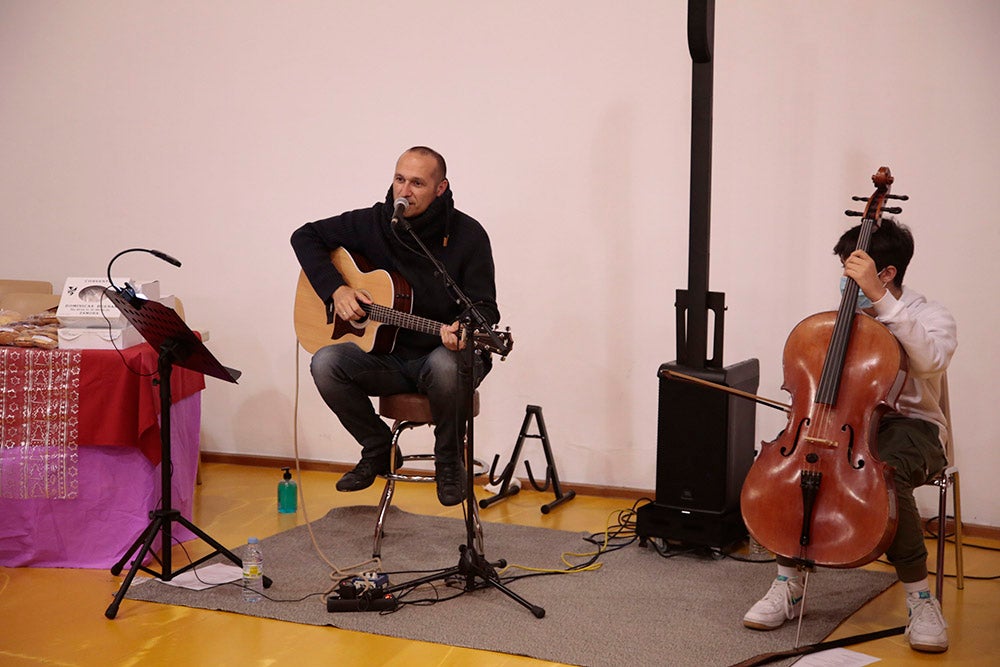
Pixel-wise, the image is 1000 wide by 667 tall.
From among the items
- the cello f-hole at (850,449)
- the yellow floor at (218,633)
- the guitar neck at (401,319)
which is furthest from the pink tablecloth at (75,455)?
the cello f-hole at (850,449)

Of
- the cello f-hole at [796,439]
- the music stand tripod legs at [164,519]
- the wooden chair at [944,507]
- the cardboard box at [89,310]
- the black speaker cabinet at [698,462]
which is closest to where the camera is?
the cello f-hole at [796,439]

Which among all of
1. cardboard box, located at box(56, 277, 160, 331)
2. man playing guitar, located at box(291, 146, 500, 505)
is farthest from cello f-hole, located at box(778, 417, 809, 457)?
cardboard box, located at box(56, 277, 160, 331)

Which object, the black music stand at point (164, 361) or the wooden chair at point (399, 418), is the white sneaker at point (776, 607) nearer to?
the wooden chair at point (399, 418)

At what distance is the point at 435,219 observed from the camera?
3609 mm

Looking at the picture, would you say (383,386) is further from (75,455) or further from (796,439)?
(796,439)

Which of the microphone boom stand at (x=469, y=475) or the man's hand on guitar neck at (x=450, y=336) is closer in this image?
the microphone boom stand at (x=469, y=475)

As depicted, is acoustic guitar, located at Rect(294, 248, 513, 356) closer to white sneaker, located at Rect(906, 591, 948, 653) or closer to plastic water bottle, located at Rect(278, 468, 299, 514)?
plastic water bottle, located at Rect(278, 468, 299, 514)

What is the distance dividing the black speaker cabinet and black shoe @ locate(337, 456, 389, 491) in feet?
3.11

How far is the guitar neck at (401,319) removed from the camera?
3.34 m

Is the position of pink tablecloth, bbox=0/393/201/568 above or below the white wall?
below

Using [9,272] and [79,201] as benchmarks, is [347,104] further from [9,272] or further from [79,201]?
[9,272]

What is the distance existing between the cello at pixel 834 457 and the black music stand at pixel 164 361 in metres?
1.60

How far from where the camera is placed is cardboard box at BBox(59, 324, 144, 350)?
345cm

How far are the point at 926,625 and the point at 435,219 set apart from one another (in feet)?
6.57
